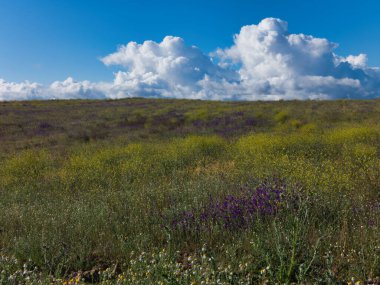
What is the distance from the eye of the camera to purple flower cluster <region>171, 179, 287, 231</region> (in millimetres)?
4422

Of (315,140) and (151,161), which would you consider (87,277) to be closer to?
(151,161)

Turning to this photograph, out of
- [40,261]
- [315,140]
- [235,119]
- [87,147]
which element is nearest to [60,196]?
[40,261]

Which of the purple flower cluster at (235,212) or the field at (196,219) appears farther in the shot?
the purple flower cluster at (235,212)

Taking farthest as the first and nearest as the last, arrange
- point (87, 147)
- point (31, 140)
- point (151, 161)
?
1. point (31, 140)
2. point (87, 147)
3. point (151, 161)

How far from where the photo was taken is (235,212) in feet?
15.1

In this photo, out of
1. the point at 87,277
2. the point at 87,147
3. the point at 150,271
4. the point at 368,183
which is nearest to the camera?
the point at 150,271

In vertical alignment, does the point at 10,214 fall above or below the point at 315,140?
below

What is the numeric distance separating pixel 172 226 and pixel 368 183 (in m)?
4.20

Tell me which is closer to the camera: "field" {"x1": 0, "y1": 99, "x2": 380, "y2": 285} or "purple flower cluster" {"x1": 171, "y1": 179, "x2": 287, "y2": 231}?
"field" {"x1": 0, "y1": 99, "x2": 380, "y2": 285}

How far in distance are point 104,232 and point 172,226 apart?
109 centimetres

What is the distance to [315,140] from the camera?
39.0ft

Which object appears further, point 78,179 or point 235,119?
point 235,119

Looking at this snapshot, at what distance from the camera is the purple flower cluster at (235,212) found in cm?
442

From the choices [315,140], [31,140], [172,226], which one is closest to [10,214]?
[172,226]
